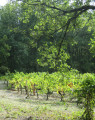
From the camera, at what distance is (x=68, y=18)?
750cm

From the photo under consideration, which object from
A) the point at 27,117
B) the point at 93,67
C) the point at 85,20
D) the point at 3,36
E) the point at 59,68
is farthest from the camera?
the point at 93,67

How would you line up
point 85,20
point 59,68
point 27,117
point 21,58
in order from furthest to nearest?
point 21,58 → point 85,20 → point 59,68 → point 27,117

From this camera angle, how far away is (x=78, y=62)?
31.5 meters

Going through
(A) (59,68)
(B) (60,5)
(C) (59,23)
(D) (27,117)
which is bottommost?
(D) (27,117)

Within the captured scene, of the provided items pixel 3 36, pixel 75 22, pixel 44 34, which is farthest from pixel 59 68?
pixel 3 36

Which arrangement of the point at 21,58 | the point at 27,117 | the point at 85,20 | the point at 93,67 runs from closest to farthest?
the point at 27,117, the point at 85,20, the point at 21,58, the point at 93,67

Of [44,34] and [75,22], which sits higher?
[75,22]

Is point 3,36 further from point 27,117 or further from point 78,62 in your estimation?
point 27,117

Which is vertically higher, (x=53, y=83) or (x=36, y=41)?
(x=36, y=41)

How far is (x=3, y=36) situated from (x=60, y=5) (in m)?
19.1

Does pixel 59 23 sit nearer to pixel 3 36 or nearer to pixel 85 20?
pixel 85 20

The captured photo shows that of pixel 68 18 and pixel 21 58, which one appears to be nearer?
pixel 68 18

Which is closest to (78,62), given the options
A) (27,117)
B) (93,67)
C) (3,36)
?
(93,67)

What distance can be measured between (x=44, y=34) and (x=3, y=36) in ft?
61.9
